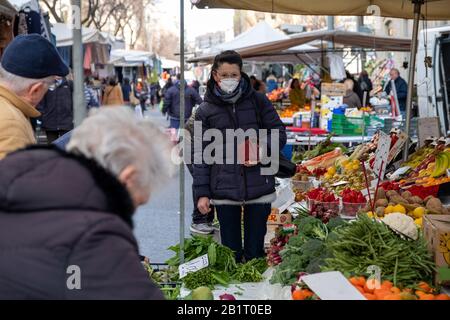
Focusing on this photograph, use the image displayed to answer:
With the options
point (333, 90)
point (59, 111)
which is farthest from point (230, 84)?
point (333, 90)

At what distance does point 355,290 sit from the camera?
347 cm

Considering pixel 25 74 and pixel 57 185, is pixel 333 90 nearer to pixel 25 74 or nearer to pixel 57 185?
pixel 25 74

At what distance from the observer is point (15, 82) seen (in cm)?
352

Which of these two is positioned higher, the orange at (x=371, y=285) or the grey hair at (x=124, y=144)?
the grey hair at (x=124, y=144)

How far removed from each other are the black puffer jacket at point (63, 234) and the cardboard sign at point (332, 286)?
1.58m

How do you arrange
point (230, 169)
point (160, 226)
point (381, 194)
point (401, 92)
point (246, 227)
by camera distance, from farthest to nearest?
point (401, 92) → point (160, 226) → point (381, 194) → point (246, 227) → point (230, 169)

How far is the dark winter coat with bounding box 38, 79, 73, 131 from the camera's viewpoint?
13570 mm

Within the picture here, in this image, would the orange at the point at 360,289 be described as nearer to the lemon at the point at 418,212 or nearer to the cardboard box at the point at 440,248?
the cardboard box at the point at 440,248

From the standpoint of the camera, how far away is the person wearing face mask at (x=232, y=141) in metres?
5.02

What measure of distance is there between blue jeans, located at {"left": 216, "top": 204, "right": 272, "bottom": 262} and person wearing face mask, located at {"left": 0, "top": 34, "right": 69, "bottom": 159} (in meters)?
1.97

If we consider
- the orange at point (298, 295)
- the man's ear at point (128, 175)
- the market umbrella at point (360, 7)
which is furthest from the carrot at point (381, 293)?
the market umbrella at point (360, 7)

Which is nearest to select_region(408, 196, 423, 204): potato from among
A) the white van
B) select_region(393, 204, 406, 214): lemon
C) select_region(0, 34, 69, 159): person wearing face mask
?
select_region(393, 204, 406, 214): lemon

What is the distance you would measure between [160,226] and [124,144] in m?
7.38
